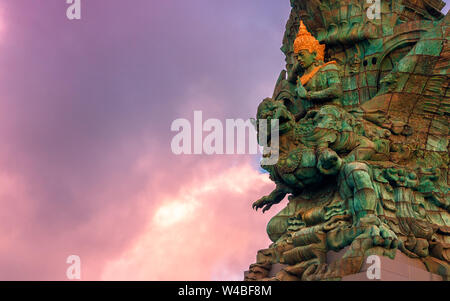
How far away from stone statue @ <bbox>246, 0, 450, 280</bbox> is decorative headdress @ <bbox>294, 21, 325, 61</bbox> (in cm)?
2

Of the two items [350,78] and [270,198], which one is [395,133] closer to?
[350,78]

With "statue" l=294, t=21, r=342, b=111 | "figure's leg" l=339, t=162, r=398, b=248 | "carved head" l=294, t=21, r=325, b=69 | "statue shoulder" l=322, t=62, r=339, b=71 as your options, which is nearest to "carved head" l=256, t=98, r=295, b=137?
"statue" l=294, t=21, r=342, b=111

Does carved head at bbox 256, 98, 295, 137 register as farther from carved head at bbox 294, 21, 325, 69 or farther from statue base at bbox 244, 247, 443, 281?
statue base at bbox 244, 247, 443, 281

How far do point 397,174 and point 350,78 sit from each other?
307 centimetres

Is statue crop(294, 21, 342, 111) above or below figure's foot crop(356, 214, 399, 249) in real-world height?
above

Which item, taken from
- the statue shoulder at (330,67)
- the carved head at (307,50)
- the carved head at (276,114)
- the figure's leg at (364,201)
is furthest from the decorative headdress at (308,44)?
the figure's leg at (364,201)

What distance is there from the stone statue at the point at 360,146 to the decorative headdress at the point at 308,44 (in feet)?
0.08

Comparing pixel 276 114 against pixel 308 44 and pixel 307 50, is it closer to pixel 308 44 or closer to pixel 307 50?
pixel 307 50

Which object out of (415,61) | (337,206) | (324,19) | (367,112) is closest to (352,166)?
(337,206)

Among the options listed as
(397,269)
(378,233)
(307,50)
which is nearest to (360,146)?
(378,233)

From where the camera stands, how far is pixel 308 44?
1600 centimetres

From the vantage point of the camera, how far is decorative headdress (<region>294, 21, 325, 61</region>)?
1602 centimetres

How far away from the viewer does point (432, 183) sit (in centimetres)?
1450
